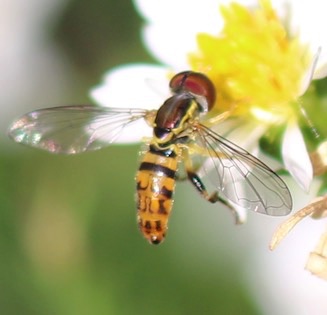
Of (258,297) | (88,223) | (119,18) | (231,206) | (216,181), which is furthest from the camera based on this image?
(119,18)

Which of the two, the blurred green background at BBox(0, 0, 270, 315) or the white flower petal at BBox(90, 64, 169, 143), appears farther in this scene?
the blurred green background at BBox(0, 0, 270, 315)

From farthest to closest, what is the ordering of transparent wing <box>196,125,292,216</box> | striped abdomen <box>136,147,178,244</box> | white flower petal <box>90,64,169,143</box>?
white flower petal <box>90,64,169,143</box> → striped abdomen <box>136,147,178,244</box> → transparent wing <box>196,125,292,216</box>

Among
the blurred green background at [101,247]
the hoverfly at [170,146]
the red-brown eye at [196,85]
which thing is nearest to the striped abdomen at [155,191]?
the hoverfly at [170,146]

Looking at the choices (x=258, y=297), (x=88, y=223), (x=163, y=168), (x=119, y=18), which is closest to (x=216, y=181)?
A: (x=163, y=168)

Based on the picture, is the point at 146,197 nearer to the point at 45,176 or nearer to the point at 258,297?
the point at 258,297

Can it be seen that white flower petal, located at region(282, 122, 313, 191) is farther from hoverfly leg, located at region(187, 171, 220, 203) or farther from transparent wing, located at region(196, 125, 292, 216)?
hoverfly leg, located at region(187, 171, 220, 203)

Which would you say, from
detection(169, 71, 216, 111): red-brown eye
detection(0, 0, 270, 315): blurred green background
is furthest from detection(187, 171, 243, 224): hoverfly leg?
detection(0, 0, 270, 315): blurred green background

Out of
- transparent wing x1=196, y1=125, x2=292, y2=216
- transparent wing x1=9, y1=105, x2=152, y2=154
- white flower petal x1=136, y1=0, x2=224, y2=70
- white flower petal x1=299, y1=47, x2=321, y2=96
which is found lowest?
transparent wing x1=196, y1=125, x2=292, y2=216
